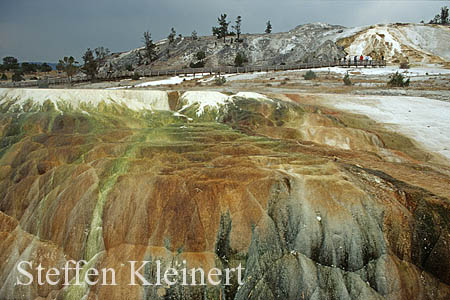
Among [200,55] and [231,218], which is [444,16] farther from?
[231,218]

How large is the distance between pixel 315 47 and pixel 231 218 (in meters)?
50.7

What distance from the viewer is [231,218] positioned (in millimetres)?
5027

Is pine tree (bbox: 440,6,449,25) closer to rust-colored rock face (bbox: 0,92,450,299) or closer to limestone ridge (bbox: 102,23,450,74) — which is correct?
limestone ridge (bbox: 102,23,450,74)

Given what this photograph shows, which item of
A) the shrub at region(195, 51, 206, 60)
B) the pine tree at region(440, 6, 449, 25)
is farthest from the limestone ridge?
the pine tree at region(440, 6, 449, 25)

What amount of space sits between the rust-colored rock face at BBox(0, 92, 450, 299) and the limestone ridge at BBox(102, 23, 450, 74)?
37.6 meters

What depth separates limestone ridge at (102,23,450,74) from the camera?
4153 centimetres

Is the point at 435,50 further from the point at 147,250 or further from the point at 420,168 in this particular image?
the point at 147,250

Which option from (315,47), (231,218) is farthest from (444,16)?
(231,218)

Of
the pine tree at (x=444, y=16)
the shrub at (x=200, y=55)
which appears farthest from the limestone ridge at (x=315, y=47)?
the pine tree at (x=444, y=16)

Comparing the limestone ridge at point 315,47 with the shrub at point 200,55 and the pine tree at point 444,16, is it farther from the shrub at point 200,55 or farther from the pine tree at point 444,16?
the pine tree at point 444,16

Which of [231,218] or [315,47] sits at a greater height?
[315,47]

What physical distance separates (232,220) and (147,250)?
59.6 inches

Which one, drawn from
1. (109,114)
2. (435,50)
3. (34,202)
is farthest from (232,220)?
(435,50)

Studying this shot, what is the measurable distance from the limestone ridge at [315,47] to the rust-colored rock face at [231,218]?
37.6 m
